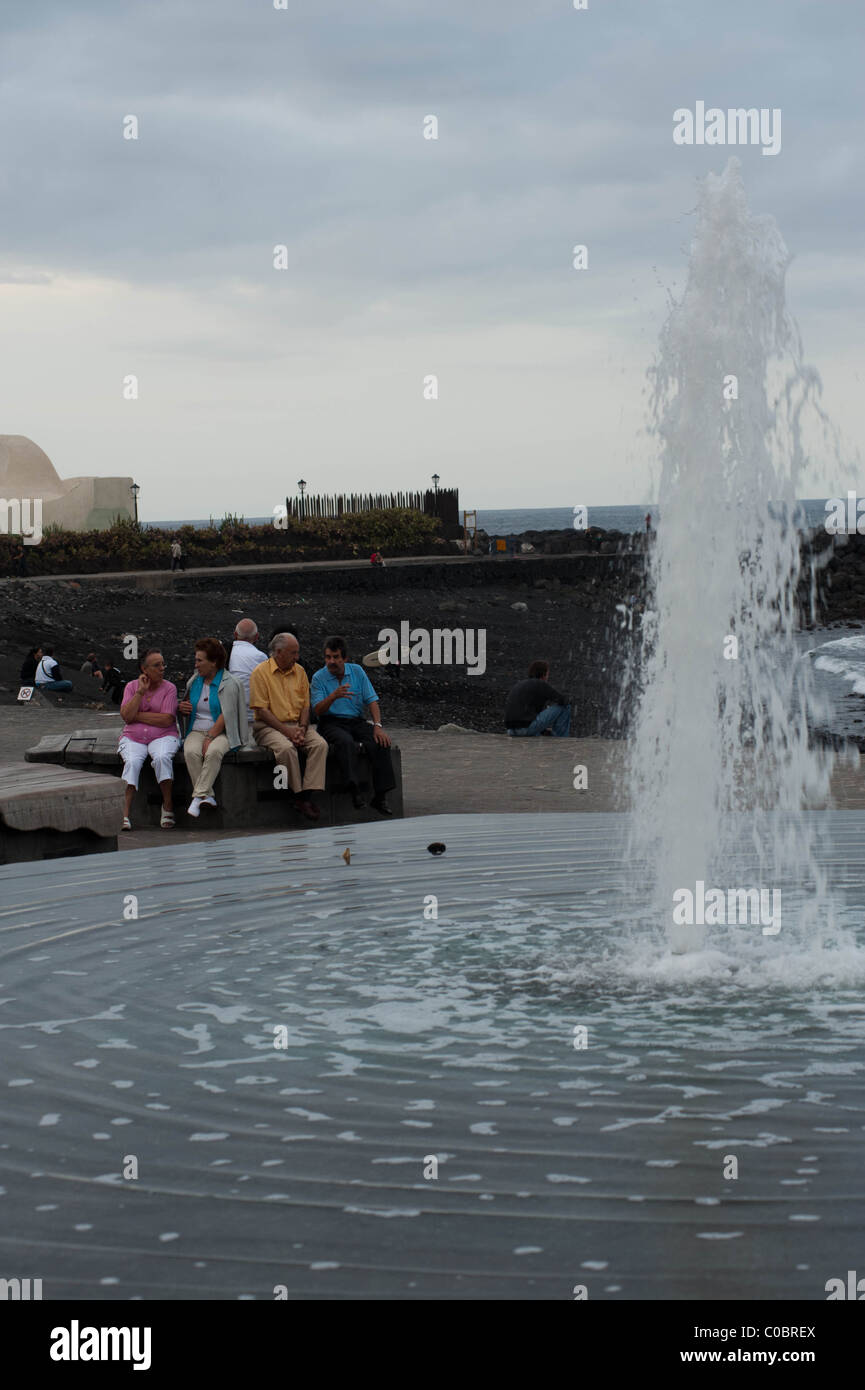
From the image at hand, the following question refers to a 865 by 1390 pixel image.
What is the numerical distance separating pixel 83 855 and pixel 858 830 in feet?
16.0

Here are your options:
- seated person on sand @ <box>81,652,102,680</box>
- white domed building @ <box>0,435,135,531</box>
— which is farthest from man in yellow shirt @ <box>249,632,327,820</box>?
white domed building @ <box>0,435,135,531</box>

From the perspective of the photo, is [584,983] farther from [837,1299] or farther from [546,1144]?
[837,1299]

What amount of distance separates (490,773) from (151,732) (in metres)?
3.49

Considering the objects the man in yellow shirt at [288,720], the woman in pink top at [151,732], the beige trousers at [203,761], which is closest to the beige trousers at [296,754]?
the man in yellow shirt at [288,720]

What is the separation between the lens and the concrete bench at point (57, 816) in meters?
9.61

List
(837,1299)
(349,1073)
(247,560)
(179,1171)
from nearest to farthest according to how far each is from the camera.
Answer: (837,1299) < (179,1171) < (349,1073) < (247,560)

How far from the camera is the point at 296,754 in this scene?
11375 millimetres

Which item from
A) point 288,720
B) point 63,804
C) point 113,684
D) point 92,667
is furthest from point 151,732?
point 92,667

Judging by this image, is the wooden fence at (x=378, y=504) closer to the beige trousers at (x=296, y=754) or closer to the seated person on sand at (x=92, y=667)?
the seated person on sand at (x=92, y=667)

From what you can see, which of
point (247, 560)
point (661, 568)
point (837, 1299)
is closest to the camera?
point (837, 1299)

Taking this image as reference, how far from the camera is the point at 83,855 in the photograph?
965 centimetres

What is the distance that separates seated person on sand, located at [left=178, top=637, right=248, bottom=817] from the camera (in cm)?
1119

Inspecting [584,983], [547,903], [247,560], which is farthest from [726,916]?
[247,560]

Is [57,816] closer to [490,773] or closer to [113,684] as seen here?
[490,773]
